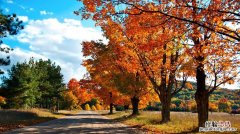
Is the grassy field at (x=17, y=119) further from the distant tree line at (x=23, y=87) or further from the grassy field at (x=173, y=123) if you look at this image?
the distant tree line at (x=23, y=87)

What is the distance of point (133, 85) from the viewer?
1526 inches

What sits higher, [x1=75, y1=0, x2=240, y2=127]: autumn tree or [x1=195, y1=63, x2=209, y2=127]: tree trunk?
[x1=75, y1=0, x2=240, y2=127]: autumn tree

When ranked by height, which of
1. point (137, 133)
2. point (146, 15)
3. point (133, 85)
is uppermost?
point (146, 15)

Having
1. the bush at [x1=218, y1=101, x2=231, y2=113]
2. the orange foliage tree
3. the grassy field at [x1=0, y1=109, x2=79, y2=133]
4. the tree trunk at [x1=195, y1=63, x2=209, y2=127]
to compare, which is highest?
the orange foliage tree

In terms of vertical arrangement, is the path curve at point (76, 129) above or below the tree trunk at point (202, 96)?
below

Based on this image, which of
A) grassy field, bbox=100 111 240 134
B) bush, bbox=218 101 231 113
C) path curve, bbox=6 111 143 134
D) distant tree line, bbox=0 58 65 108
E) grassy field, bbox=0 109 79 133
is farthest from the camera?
bush, bbox=218 101 231 113

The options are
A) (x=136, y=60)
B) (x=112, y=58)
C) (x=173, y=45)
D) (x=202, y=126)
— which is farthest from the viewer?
(x=112, y=58)

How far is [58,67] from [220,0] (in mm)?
75604

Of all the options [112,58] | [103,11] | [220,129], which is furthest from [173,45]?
[112,58]

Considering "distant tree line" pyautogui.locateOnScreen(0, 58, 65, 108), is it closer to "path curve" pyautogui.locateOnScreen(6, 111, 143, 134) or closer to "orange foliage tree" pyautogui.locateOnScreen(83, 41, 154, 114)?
"orange foliage tree" pyautogui.locateOnScreen(83, 41, 154, 114)

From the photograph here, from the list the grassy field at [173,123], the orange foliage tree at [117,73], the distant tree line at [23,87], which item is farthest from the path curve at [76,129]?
the distant tree line at [23,87]

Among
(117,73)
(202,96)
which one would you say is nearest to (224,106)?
(117,73)

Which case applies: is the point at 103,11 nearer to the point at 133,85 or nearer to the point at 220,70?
the point at 220,70

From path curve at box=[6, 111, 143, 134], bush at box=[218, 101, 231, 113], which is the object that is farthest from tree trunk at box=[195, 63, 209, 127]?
bush at box=[218, 101, 231, 113]
